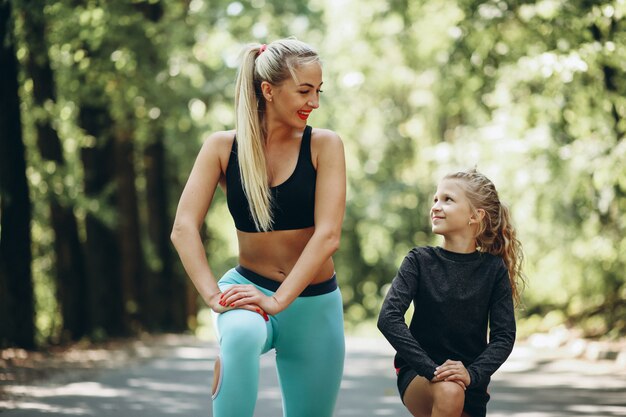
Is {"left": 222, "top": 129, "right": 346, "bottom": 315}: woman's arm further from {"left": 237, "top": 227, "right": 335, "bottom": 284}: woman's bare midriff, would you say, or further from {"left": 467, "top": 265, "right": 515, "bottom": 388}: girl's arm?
{"left": 467, "top": 265, "right": 515, "bottom": 388}: girl's arm

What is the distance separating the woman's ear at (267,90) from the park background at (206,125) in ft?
16.5

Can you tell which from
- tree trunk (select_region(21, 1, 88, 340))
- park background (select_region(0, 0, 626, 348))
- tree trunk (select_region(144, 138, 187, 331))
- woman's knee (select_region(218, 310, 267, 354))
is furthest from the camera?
tree trunk (select_region(144, 138, 187, 331))

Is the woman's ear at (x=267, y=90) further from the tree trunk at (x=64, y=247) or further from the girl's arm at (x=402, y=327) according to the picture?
the tree trunk at (x=64, y=247)

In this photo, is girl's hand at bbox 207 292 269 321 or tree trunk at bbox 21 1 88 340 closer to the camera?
girl's hand at bbox 207 292 269 321

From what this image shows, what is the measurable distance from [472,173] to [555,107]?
11182mm

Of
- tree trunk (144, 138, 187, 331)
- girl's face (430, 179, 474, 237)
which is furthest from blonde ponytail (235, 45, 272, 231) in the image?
tree trunk (144, 138, 187, 331)

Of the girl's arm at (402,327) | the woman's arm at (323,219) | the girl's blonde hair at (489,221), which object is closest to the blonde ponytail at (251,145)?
the woman's arm at (323,219)

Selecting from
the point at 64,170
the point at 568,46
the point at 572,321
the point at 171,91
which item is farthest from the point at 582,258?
the point at 64,170

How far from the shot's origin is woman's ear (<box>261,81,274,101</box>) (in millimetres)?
4195

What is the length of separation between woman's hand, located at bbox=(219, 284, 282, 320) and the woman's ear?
80cm

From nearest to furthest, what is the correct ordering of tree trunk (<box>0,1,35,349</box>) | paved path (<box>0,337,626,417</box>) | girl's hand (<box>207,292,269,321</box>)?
girl's hand (<box>207,292,269,321</box>) < paved path (<box>0,337,626,417</box>) < tree trunk (<box>0,1,35,349</box>)

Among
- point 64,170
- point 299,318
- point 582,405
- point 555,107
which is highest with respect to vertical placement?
point 555,107

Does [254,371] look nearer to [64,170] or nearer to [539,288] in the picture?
[64,170]

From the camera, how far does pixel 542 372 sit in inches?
471
